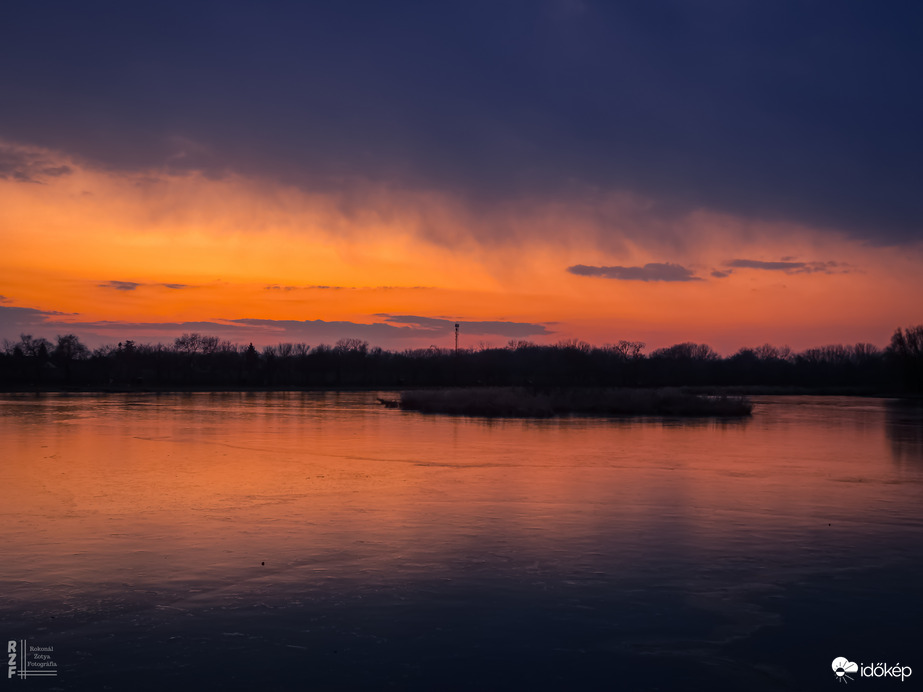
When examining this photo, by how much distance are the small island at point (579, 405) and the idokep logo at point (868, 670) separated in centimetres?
3945

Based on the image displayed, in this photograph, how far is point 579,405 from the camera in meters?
52.6

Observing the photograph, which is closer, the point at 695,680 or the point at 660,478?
the point at 695,680

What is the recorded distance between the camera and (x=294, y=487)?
691 inches

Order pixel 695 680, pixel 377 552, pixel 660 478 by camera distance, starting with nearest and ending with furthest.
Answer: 1. pixel 695 680
2. pixel 377 552
3. pixel 660 478

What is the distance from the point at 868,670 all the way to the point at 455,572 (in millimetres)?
4785

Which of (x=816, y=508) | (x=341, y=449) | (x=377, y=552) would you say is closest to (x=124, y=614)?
(x=377, y=552)

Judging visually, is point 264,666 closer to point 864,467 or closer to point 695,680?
point 695,680

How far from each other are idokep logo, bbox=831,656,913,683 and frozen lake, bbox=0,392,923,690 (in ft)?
0.35

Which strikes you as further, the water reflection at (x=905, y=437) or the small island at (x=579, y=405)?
the small island at (x=579, y=405)

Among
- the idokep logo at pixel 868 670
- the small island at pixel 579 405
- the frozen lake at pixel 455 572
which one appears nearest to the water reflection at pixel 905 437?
the frozen lake at pixel 455 572

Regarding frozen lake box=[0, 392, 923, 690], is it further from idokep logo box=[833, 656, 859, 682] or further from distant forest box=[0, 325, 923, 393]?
distant forest box=[0, 325, 923, 393]

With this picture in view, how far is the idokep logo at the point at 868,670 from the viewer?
6.98 m

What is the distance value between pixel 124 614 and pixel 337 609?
2.14 metres

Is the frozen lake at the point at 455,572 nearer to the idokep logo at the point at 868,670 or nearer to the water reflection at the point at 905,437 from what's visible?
the idokep logo at the point at 868,670
